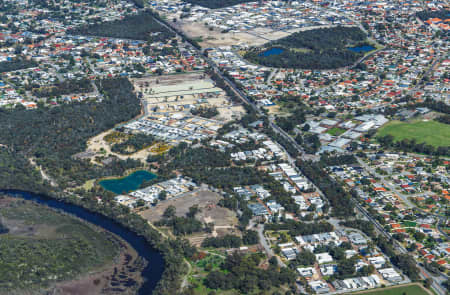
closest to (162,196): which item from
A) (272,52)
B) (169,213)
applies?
(169,213)

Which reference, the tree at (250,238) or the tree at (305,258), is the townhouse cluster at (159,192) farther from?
the tree at (305,258)

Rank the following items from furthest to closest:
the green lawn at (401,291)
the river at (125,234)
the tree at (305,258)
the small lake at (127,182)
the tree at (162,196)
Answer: the small lake at (127,182) → the tree at (162,196) → the tree at (305,258) → the river at (125,234) → the green lawn at (401,291)

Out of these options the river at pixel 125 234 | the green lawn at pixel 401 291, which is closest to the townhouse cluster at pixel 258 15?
the river at pixel 125 234

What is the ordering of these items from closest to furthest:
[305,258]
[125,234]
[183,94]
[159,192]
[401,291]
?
[401,291] → [305,258] → [125,234] → [159,192] → [183,94]

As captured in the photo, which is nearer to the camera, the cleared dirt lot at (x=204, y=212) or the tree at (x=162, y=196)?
the cleared dirt lot at (x=204, y=212)

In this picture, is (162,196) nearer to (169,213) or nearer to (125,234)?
(169,213)

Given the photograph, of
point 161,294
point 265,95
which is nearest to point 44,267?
point 161,294
